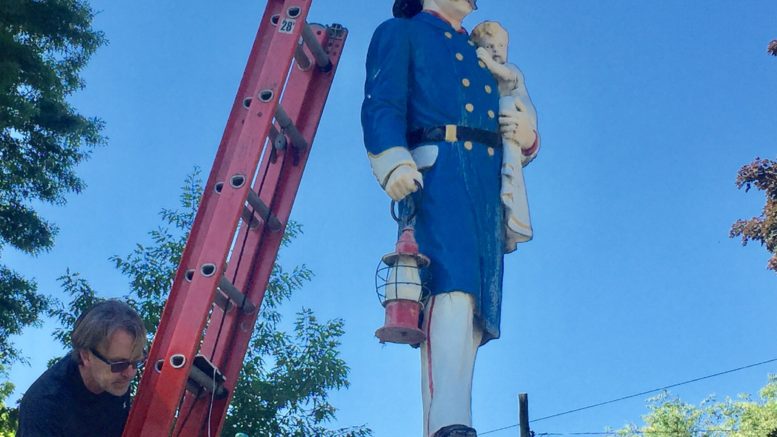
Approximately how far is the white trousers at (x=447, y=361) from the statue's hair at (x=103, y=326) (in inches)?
52.8

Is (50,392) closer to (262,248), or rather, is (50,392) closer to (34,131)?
(262,248)

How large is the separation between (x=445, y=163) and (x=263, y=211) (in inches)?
34.5

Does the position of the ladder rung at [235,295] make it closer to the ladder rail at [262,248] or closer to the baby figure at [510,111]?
the ladder rail at [262,248]

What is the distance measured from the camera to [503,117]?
508cm

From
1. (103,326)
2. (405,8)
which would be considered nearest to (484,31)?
(405,8)

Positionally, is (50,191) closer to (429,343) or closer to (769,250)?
(429,343)

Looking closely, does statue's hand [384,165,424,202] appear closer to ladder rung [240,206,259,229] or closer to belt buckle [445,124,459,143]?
belt buckle [445,124,459,143]

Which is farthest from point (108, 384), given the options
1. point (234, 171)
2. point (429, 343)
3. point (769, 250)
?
point (769, 250)

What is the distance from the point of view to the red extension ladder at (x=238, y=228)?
3.80 m

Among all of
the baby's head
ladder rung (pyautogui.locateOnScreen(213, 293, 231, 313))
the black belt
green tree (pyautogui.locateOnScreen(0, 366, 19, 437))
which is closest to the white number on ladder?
the black belt

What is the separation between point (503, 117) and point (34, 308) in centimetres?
920

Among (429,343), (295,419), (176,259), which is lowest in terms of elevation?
(429,343)

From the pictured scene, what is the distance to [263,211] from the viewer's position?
4.53m

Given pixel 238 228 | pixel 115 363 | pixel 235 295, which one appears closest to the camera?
pixel 115 363
